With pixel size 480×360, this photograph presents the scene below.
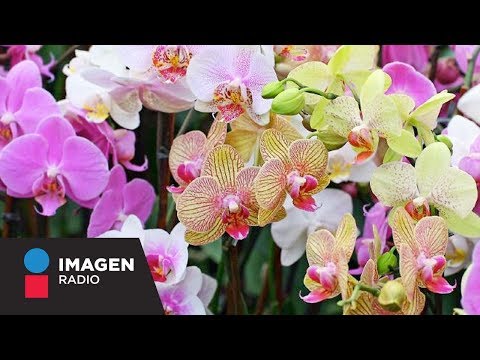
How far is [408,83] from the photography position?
1136mm

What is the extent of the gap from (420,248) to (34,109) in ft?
1.57

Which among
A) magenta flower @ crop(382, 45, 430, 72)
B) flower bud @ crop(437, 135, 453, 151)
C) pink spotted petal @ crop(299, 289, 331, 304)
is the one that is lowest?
pink spotted petal @ crop(299, 289, 331, 304)

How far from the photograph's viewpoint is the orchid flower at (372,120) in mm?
Result: 1070

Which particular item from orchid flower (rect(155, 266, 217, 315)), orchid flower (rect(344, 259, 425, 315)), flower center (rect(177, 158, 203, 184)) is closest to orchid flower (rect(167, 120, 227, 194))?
flower center (rect(177, 158, 203, 184))

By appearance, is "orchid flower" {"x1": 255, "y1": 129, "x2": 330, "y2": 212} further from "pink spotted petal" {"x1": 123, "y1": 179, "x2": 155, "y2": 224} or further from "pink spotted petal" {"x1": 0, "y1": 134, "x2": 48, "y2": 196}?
"pink spotted petal" {"x1": 0, "y1": 134, "x2": 48, "y2": 196}

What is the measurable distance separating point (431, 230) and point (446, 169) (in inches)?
2.8

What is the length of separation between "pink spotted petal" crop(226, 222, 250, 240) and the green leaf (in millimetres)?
193

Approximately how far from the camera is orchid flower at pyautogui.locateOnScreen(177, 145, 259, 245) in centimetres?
112

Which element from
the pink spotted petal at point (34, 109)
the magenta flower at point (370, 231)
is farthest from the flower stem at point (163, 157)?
the magenta flower at point (370, 231)

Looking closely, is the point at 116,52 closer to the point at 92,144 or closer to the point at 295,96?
the point at 92,144

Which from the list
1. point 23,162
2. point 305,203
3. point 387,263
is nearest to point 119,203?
point 23,162

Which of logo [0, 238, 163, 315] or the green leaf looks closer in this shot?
the green leaf

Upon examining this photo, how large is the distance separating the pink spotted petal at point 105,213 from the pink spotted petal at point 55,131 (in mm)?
78

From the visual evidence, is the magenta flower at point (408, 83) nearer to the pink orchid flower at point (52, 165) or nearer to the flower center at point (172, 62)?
the flower center at point (172, 62)
